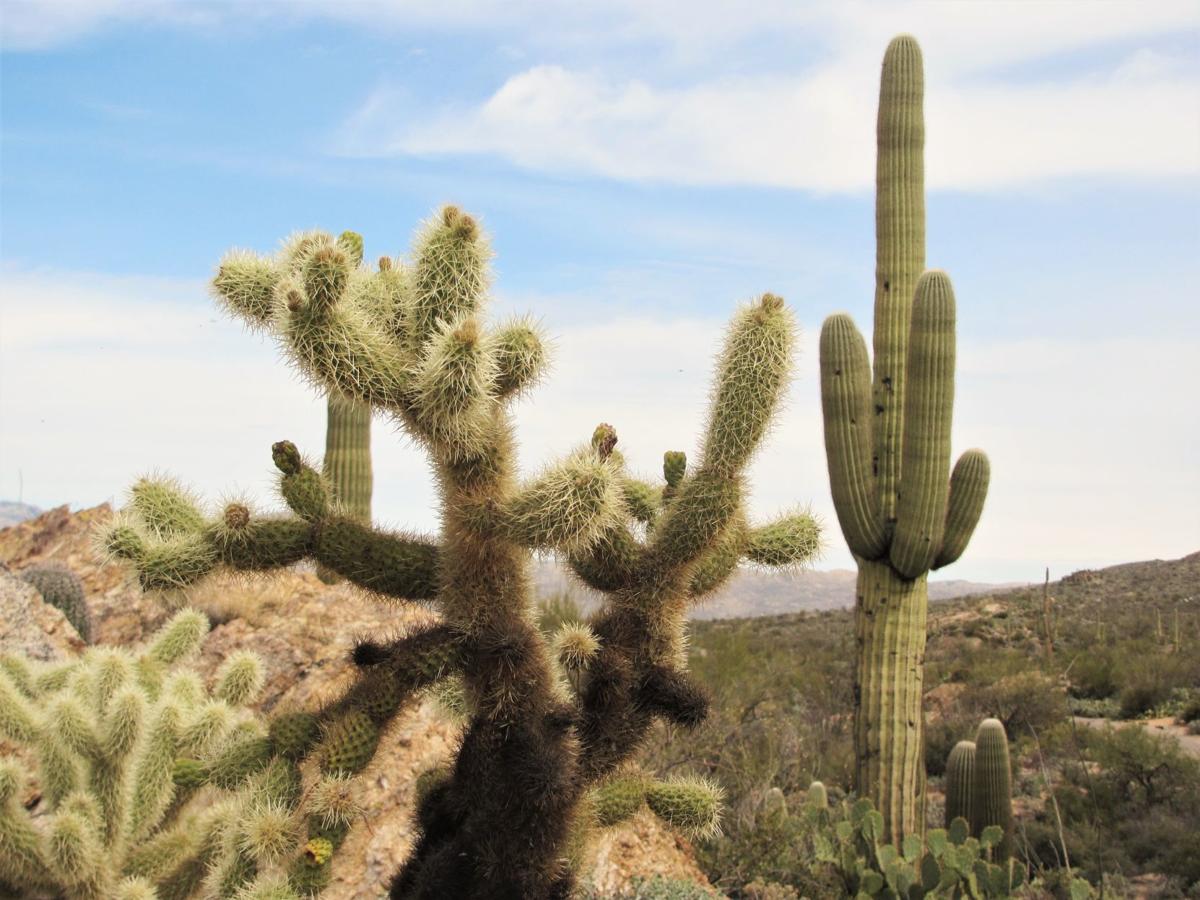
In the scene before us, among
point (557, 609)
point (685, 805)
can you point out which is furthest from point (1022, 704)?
point (685, 805)

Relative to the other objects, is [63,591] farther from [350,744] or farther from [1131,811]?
[1131,811]

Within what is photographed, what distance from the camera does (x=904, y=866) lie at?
7.29 meters

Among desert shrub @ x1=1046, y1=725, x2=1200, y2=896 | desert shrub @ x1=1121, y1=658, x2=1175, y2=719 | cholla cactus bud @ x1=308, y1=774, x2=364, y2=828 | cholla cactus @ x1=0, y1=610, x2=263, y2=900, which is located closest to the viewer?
cholla cactus bud @ x1=308, y1=774, x2=364, y2=828

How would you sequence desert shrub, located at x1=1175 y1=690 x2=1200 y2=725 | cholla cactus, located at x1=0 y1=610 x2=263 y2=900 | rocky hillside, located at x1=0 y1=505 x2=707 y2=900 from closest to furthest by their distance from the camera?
1. cholla cactus, located at x1=0 y1=610 x2=263 y2=900
2. rocky hillside, located at x1=0 y1=505 x2=707 y2=900
3. desert shrub, located at x1=1175 y1=690 x2=1200 y2=725

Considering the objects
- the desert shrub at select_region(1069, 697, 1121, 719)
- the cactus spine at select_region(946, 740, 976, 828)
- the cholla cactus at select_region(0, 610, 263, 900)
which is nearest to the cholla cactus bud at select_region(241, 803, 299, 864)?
the cholla cactus at select_region(0, 610, 263, 900)

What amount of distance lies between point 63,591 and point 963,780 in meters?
8.27

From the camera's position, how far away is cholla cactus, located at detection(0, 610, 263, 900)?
241 inches

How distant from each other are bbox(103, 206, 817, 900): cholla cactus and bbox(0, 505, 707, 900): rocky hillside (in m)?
0.36

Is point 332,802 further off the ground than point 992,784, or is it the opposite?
point 332,802

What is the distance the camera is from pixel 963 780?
389 inches

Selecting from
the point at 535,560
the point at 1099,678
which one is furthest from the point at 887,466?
the point at 1099,678

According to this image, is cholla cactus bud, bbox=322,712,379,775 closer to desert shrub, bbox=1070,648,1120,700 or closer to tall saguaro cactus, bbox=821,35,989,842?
tall saguaro cactus, bbox=821,35,989,842

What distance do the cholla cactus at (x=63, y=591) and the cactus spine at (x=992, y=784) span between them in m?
8.04

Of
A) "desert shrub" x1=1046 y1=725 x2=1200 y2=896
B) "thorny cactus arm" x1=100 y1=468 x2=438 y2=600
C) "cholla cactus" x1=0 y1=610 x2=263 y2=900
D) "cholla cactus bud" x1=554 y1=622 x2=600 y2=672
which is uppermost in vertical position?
"thorny cactus arm" x1=100 y1=468 x2=438 y2=600
